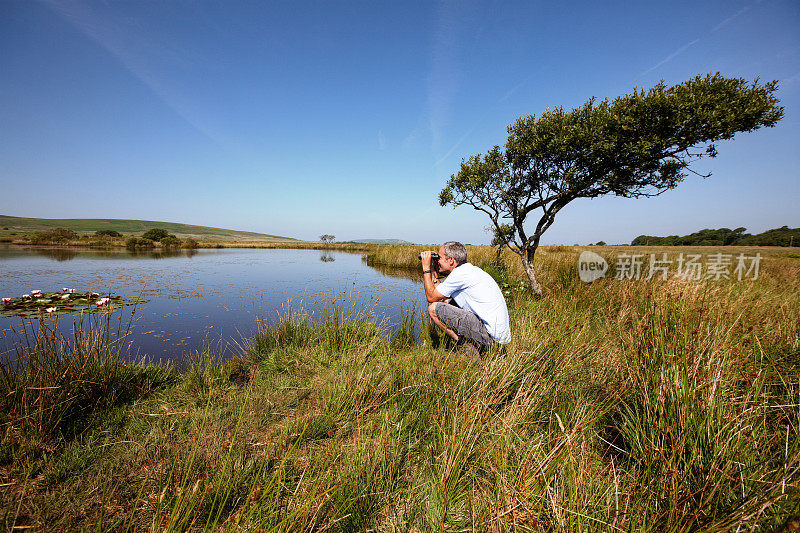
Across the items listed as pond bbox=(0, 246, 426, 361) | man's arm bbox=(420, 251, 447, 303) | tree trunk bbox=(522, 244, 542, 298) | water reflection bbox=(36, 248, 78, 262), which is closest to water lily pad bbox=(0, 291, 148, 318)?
pond bbox=(0, 246, 426, 361)

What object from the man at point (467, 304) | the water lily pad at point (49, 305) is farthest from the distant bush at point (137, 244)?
the man at point (467, 304)

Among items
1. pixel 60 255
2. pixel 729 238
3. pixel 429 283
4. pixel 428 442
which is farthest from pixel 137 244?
pixel 729 238

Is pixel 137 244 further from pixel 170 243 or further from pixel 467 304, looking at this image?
pixel 467 304

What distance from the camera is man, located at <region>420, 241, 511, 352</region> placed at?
11.6ft

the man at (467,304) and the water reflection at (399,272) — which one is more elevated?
the man at (467,304)

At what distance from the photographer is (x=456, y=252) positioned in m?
4.03

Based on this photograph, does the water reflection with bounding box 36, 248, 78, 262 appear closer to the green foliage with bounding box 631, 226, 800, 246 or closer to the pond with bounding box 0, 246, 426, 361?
the pond with bounding box 0, 246, 426, 361

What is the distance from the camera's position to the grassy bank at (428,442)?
1384mm

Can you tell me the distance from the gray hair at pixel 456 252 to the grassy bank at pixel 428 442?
144 centimetres

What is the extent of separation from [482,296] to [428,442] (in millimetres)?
2046

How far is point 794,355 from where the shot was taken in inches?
107

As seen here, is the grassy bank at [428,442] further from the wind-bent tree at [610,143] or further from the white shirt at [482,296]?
the wind-bent tree at [610,143]

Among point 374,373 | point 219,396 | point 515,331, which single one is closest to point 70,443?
point 219,396

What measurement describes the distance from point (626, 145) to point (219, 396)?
9481 mm
